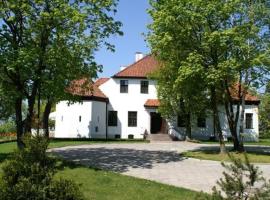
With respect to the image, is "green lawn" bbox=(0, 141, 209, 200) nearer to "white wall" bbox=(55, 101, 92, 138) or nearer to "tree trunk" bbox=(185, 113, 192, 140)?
"tree trunk" bbox=(185, 113, 192, 140)

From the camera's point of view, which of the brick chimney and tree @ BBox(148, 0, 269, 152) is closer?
tree @ BBox(148, 0, 269, 152)

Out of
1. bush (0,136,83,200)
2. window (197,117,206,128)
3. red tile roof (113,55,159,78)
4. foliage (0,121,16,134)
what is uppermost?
red tile roof (113,55,159,78)

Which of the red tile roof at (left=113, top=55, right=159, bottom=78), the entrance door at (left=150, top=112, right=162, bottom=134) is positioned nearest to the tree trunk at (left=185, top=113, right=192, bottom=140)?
the entrance door at (left=150, top=112, right=162, bottom=134)

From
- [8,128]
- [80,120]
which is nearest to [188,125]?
[80,120]

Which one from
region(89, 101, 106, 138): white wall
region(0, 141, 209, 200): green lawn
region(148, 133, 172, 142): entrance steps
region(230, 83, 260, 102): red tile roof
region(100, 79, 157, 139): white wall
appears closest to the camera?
region(0, 141, 209, 200): green lawn

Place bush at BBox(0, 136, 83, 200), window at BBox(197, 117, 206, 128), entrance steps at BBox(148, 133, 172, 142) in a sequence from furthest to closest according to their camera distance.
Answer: window at BBox(197, 117, 206, 128), entrance steps at BBox(148, 133, 172, 142), bush at BBox(0, 136, 83, 200)

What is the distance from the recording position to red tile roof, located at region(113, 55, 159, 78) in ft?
159

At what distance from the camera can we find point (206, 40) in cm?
2555

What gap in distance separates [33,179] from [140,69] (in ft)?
136

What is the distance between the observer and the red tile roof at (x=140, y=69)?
159ft

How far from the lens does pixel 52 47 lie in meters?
18.8

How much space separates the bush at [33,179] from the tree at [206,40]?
16.7 m

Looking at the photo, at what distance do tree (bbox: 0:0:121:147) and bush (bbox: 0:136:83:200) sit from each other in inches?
351

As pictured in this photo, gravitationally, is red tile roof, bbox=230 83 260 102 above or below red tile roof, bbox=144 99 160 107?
above
